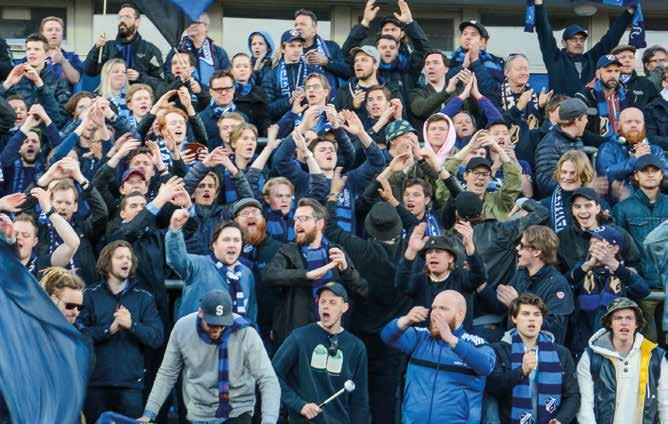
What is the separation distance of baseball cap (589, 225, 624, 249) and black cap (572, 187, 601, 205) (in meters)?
A: 0.40

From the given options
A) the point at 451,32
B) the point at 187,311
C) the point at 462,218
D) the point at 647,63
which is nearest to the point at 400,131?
the point at 462,218

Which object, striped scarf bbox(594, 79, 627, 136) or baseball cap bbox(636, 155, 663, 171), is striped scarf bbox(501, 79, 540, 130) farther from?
baseball cap bbox(636, 155, 663, 171)

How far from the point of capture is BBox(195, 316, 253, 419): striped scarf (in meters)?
15.6

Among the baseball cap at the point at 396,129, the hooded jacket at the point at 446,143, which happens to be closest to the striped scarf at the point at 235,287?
the baseball cap at the point at 396,129

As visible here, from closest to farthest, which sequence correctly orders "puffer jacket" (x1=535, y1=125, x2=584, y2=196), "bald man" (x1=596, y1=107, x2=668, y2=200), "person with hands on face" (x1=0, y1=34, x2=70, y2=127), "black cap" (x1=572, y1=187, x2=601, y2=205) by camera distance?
"black cap" (x1=572, y1=187, x2=601, y2=205) → "puffer jacket" (x1=535, y1=125, x2=584, y2=196) → "bald man" (x1=596, y1=107, x2=668, y2=200) → "person with hands on face" (x1=0, y1=34, x2=70, y2=127)

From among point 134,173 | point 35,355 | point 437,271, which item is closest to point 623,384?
point 437,271

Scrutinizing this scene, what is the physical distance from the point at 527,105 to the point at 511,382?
17.7 feet

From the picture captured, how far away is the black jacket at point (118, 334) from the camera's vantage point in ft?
52.0

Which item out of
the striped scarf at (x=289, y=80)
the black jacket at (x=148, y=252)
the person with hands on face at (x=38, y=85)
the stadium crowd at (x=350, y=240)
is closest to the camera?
the stadium crowd at (x=350, y=240)

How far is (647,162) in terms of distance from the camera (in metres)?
18.2

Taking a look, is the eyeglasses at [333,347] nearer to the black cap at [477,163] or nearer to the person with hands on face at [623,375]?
the person with hands on face at [623,375]

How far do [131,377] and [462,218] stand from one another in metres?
3.33

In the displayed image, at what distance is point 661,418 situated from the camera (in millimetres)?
16156

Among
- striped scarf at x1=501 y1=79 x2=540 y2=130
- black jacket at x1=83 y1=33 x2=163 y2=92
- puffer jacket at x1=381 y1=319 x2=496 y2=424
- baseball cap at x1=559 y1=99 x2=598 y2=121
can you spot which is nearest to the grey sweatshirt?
puffer jacket at x1=381 y1=319 x2=496 y2=424
